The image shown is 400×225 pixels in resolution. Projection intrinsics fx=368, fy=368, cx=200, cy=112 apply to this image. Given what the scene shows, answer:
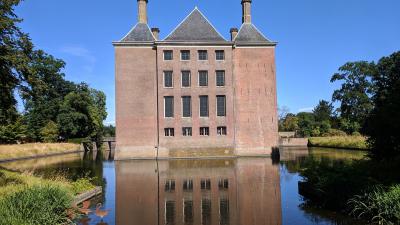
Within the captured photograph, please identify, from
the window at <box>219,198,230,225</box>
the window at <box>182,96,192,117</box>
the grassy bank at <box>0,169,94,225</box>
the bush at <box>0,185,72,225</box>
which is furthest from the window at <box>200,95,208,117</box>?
the bush at <box>0,185,72,225</box>

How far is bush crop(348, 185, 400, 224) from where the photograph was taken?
30.0 feet

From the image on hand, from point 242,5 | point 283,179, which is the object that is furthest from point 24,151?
point 283,179

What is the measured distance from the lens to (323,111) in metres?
104

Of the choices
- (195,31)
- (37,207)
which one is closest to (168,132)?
(195,31)

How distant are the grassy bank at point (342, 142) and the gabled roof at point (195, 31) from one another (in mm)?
21015

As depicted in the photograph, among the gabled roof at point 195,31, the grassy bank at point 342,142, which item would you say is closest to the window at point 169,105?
the gabled roof at point 195,31

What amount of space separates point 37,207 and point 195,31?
31784 mm

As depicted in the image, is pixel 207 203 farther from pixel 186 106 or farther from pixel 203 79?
pixel 203 79

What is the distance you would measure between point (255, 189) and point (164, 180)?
579 cm

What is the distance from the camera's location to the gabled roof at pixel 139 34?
1503 inches

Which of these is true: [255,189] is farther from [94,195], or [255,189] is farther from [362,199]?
[94,195]

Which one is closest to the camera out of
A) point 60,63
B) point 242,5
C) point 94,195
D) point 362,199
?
point 362,199

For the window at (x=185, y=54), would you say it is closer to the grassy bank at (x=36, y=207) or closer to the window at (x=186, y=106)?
the window at (x=186, y=106)

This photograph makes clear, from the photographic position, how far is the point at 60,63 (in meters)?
65.0
